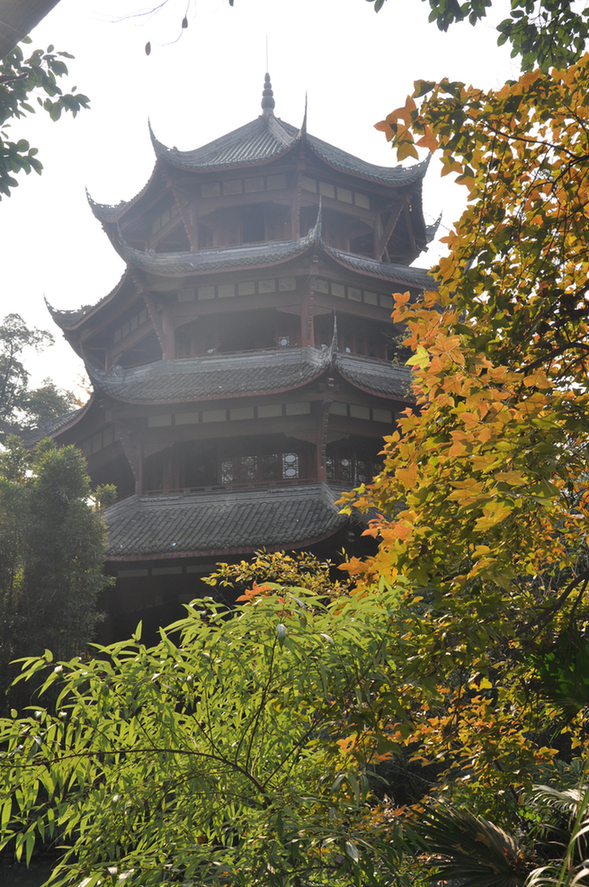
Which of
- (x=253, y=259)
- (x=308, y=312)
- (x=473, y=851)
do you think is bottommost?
(x=473, y=851)

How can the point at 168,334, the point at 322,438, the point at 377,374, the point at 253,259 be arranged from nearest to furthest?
the point at 322,438 < the point at 253,259 < the point at 377,374 < the point at 168,334

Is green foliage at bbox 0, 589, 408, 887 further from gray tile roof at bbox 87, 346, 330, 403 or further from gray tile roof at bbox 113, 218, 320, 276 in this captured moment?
gray tile roof at bbox 113, 218, 320, 276

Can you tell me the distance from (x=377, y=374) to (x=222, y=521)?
19.5ft

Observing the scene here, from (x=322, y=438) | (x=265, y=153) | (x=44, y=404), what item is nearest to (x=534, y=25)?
(x=322, y=438)

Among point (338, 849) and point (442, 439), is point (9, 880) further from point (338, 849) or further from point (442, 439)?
point (442, 439)

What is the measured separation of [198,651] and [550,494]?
1.57 m

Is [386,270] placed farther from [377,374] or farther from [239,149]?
[239,149]

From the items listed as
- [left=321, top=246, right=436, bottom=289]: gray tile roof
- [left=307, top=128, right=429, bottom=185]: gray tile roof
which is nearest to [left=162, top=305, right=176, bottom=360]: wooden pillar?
[left=321, top=246, right=436, bottom=289]: gray tile roof

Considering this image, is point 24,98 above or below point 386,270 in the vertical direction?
below

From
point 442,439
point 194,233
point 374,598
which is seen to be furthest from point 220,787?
point 194,233

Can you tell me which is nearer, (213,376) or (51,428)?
(213,376)

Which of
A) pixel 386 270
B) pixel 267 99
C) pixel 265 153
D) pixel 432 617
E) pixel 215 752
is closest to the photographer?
pixel 215 752

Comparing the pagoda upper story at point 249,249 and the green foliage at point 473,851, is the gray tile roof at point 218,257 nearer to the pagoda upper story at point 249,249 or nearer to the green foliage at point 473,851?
the pagoda upper story at point 249,249

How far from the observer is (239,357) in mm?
16188
